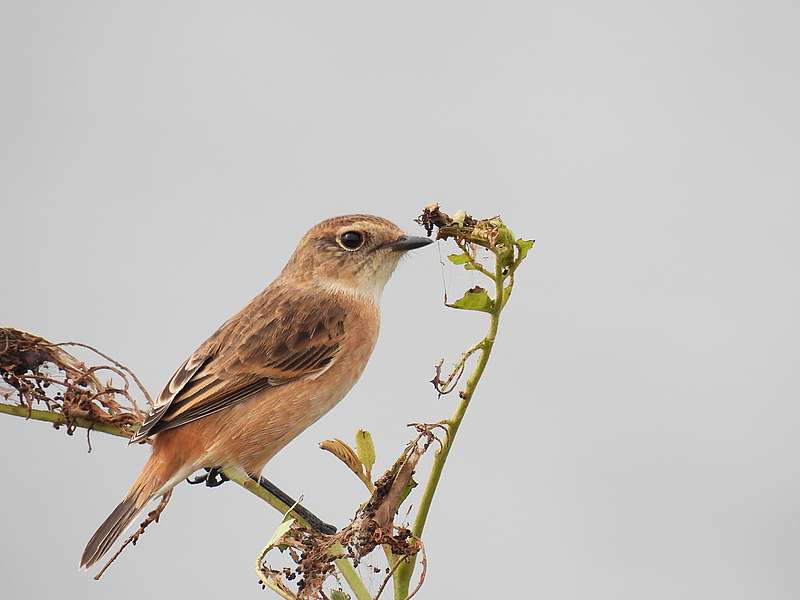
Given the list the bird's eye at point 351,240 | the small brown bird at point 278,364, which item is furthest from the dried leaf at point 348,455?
the bird's eye at point 351,240

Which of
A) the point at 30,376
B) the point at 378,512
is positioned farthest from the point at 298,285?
the point at 378,512

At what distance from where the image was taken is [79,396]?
225cm

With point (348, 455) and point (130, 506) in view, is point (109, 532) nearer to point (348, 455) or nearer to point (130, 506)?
point (130, 506)

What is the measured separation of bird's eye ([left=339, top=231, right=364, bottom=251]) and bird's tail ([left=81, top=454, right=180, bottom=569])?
1233 millimetres

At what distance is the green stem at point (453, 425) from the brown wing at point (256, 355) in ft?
4.99

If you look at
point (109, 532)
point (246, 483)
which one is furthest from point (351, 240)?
point (109, 532)

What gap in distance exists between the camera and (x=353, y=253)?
3807 millimetres

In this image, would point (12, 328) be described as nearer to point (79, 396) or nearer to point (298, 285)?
point (79, 396)

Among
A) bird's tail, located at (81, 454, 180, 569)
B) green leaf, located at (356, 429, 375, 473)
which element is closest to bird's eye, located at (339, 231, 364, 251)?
bird's tail, located at (81, 454, 180, 569)

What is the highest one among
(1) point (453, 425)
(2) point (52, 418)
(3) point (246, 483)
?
(1) point (453, 425)

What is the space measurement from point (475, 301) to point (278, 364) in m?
1.87

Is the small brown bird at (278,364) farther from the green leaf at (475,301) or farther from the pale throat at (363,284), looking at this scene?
the green leaf at (475,301)

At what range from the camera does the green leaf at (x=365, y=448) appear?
1943 millimetres

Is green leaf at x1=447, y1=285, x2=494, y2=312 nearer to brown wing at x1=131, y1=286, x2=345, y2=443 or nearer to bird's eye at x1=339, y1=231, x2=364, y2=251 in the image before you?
brown wing at x1=131, y1=286, x2=345, y2=443
